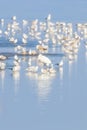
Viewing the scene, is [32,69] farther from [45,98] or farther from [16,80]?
[45,98]

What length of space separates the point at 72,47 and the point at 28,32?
605 cm

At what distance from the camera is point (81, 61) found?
20781 mm

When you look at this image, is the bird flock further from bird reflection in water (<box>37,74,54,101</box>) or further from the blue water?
bird reflection in water (<box>37,74,54,101</box>)

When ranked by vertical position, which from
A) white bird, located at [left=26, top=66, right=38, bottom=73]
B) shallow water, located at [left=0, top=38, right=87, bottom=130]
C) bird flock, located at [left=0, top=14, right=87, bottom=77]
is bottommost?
shallow water, located at [left=0, top=38, right=87, bottom=130]

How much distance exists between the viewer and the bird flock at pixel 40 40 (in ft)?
62.5

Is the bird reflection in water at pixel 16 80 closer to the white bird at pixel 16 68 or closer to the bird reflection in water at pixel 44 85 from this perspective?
the white bird at pixel 16 68

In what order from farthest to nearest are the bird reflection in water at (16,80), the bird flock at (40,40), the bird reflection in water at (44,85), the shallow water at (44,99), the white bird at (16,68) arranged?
1. the bird flock at (40,40)
2. the white bird at (16,68)
3. the bird reflection in water at (16,80)
4. the bird reflection in water at (44,85)
5. the shallow water at (44,99)

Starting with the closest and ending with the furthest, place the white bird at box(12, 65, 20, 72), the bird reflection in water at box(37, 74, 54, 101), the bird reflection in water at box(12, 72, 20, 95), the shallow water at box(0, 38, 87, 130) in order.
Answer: the shallow water at box(0, 38, 87, 130)
the bird reflection in water at box(37, 74, 54, 101)
the bird reflection in water at box(12, 72, 20, 95)
the white bird at box(12, 65, 20, 72)

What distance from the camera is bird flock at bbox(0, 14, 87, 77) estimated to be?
62.5 feet

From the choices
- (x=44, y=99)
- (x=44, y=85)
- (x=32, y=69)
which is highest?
(x=32, y=69)

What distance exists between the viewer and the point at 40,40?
84.8 ft

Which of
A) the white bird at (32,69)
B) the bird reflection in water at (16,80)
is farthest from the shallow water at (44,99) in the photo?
the white bird at (32,69)

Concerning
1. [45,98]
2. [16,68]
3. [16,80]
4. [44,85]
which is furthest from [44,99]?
[16,68]

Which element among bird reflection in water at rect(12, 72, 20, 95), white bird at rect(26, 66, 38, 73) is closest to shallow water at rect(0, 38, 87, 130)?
bird reflection in water at rect(12, 72, 20, 95)
